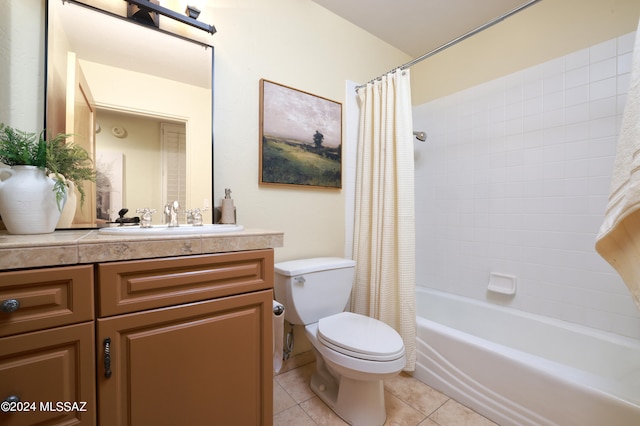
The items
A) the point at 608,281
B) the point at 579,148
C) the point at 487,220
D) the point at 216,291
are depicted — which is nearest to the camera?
the point at 216,291

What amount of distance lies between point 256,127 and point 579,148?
1901mm

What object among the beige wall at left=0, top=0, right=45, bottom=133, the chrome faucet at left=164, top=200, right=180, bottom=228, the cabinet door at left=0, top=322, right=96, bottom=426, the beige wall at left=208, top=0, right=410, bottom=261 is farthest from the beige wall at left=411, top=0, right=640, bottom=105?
the cabinet door at left=0, top=322, right=96, bottom=426

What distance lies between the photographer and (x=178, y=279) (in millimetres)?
806

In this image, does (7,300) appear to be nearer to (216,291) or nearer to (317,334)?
(216,291)

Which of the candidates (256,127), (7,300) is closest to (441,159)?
(256,127)

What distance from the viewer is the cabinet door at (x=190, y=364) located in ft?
2.39

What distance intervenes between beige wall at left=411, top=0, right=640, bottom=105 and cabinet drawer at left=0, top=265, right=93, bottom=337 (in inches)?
98.7

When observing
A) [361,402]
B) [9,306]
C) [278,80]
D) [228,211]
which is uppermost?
[278,80]

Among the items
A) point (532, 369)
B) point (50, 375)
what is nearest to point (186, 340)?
point (50, 375)

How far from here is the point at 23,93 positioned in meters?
1.04

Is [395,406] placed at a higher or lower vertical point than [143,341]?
lower

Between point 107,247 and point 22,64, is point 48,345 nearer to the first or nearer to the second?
point 107,247

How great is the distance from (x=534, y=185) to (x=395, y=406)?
5.19 feet

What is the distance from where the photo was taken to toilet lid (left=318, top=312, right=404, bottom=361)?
3.82 feet
